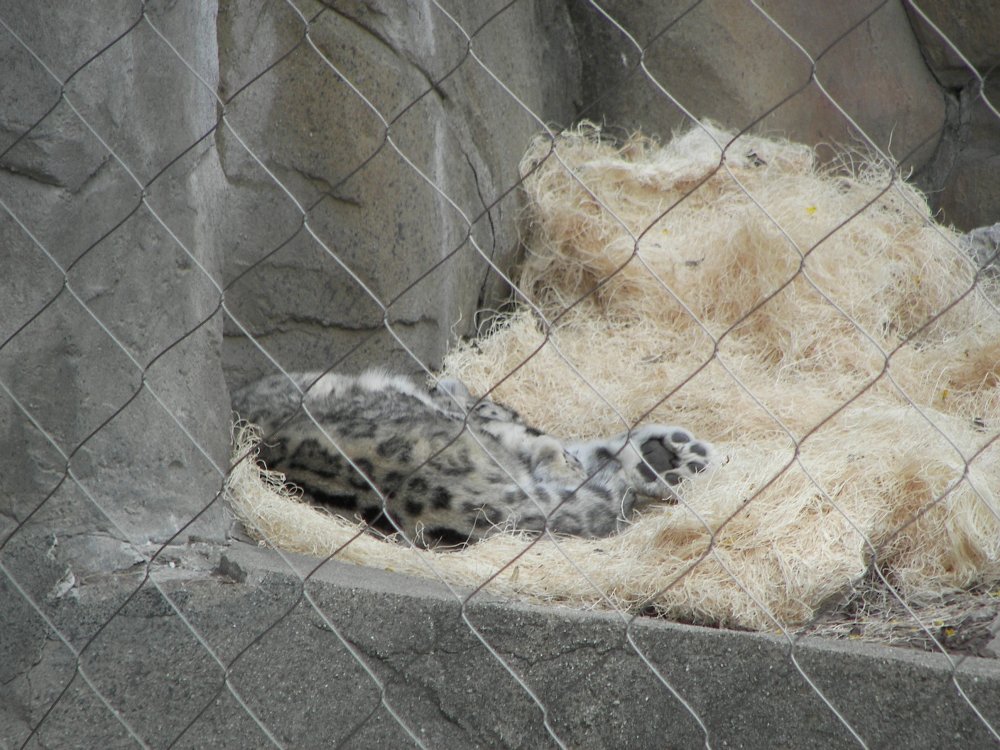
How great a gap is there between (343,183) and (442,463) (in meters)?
0.86

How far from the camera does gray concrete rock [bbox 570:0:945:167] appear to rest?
581 cm

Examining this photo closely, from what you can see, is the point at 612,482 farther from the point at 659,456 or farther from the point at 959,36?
the point at 959,36

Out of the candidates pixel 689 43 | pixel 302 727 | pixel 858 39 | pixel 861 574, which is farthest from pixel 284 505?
pixel 858 39

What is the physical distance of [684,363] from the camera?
444 cm

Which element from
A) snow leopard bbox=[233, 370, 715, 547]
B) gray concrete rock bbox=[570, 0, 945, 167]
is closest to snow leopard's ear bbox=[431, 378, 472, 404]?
snow leopard bbox=[233, 370, 715, 547]

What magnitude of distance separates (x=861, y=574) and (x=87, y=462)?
1.66 metres

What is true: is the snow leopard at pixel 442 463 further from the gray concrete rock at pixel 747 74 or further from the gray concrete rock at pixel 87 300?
the gray concrete rock at pixel 747 74

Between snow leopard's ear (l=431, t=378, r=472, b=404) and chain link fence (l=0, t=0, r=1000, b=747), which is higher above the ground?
chain link fence (l=0, t=0, r=1000, b=747)

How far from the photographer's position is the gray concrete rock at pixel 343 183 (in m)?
3.80

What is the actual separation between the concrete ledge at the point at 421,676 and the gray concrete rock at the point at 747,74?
3778 millimetres

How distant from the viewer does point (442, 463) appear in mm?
3166

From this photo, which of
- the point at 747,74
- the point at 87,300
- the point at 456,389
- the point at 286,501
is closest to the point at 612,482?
the point at 286,501

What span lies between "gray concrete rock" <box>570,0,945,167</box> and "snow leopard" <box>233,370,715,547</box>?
256cm

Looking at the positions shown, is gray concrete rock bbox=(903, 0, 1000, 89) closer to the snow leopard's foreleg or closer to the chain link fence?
the chain link fence
